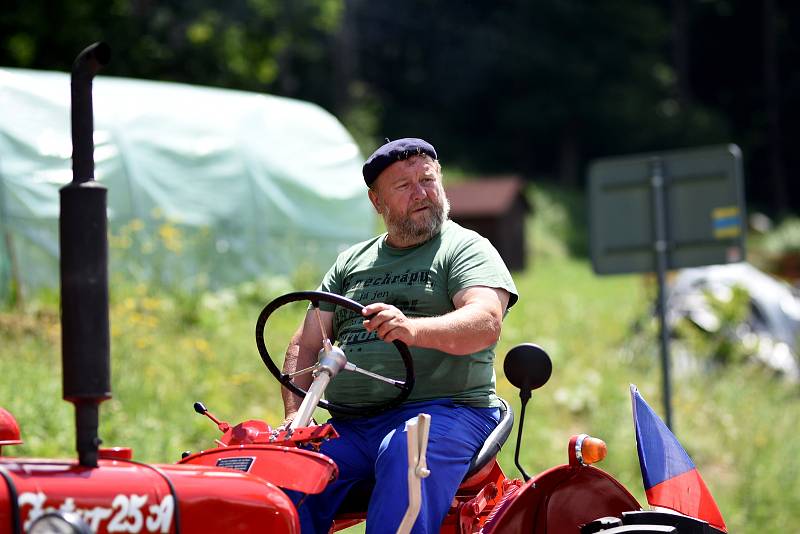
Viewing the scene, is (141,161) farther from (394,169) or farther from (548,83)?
(548,83)

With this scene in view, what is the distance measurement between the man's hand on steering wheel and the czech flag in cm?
116

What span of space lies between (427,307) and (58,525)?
1774 mm

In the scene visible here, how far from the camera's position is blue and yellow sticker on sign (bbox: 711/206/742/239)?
30.6 ft

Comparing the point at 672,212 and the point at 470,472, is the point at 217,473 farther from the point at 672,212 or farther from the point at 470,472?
the point at 672,212

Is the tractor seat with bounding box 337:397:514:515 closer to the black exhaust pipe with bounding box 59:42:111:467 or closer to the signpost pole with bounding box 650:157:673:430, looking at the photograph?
the black exhaust pipe with bounding box 59:42:111:467

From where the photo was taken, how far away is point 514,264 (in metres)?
31.7

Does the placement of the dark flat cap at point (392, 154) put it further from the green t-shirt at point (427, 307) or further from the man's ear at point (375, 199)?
the green t-shirt at point (427, 307)

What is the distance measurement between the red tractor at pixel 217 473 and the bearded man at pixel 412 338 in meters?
0.09

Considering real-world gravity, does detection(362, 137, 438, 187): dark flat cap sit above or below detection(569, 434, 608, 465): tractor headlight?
above

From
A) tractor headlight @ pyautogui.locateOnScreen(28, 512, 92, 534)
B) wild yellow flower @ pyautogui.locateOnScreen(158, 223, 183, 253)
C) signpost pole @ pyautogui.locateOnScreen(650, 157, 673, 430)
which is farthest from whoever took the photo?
wild yellow flower @ pyautogui.locateOnScreen(158, 223, 183, 253)

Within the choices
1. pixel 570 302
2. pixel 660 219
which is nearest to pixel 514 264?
pixel 570 302

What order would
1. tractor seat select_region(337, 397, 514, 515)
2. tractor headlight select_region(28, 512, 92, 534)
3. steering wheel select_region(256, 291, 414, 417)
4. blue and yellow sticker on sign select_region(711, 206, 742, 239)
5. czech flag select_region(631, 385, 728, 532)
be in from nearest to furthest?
tractor headlight select_region(28, 512, 92, 534) < steering wheel select_region(256, 291, 414, 417) < tractor seat select_region(337, 397, 514, 515) < czech flag select_region(631, 385, 728, 532) < blue and yellow sticker on sign select_region(711, 206, 742, 239)

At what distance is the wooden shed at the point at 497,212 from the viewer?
3075cm

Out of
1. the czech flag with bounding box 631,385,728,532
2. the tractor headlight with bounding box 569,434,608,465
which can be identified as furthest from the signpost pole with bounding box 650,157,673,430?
the tractor headlight with bounding box 569,434,608,465
